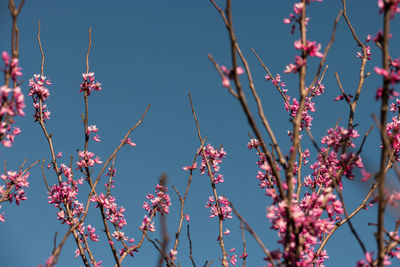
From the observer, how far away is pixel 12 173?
5586 mm

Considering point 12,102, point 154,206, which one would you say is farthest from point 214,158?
point 12,102

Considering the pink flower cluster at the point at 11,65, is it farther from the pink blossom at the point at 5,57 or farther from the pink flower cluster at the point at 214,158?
the pink flower cluster at the point at 214,158

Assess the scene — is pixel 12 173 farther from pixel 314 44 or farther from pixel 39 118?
pixel 314 44

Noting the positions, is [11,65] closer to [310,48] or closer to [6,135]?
[6,135]

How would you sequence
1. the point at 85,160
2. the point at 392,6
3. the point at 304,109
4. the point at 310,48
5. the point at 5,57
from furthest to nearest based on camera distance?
the point at 304,109 → the point at 85,160 → the point at 310,48 → the point at 5,57 → the point at 392,6

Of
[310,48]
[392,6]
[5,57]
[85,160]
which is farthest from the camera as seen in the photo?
[85,160]

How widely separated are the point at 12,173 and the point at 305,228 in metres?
4.80

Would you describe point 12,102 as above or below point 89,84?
below

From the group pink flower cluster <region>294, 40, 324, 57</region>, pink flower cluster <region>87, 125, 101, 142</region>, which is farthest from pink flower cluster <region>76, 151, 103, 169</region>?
pink flower cluster <region>294, 40, 324, 57</region>

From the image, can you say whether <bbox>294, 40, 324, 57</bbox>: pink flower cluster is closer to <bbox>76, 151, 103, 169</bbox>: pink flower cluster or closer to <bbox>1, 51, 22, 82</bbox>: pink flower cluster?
<bbox>1, 51, 22, 82</bbox>: pink flower cluster

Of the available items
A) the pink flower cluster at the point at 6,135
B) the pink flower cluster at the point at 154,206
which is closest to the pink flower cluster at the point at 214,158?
the pink flower cluster at the point at 154,206

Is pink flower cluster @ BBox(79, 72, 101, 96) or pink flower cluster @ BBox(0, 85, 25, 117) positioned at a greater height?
pink flower cluster @ BBox(79, 72, 101, 96)

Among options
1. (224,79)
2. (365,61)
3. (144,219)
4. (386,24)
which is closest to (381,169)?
(386,24)

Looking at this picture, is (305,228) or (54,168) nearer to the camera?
(305,228)
